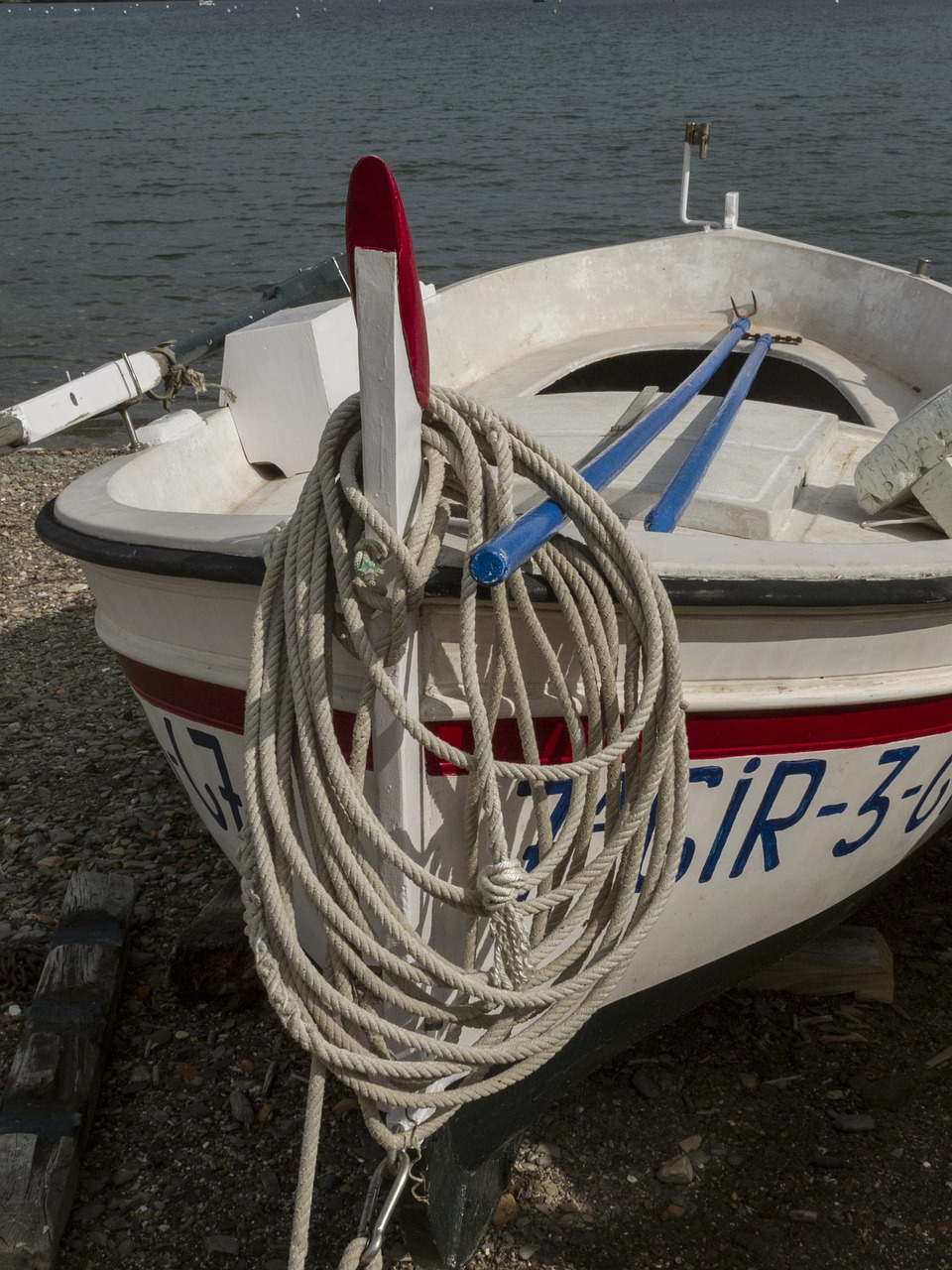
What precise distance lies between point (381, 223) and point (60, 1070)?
2109 millimetres

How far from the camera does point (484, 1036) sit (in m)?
2.10

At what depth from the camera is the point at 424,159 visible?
2252 cm

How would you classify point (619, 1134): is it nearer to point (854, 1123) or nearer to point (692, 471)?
point (854, 1123)

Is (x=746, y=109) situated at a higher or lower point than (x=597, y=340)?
lower

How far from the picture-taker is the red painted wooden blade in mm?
1724

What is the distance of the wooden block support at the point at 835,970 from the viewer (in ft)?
10.2

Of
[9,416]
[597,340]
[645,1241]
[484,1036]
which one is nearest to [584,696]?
[484,1036]

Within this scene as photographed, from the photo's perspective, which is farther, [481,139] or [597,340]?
[481,139]

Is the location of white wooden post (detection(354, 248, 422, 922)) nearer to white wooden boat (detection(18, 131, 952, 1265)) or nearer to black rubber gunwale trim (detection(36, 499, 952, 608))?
white wooden boat (detection(18, 131, 952, 1265))

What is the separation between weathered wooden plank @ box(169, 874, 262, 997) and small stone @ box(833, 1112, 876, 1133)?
1509mm

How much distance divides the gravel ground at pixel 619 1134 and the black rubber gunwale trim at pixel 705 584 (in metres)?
1.37

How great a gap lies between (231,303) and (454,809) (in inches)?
471

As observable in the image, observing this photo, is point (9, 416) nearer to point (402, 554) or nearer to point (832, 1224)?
point (402, 554)

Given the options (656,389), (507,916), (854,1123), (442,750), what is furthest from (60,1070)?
(656,389)
